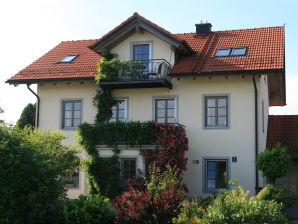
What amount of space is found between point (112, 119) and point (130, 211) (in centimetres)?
915

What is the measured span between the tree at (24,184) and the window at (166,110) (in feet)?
25.3

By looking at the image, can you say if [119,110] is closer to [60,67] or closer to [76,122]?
[76,122]

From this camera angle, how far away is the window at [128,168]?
839 inches

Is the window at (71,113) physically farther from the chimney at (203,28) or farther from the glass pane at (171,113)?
the chimney at (203,28)

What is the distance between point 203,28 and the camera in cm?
2541

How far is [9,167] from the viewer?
1391cm

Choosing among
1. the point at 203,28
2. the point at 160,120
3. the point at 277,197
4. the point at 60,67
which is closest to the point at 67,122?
the point at 60,67

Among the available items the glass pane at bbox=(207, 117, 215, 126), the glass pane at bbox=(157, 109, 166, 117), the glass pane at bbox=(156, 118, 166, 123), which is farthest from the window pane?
the glass pane at bbox=(207, 117, 215, 126)

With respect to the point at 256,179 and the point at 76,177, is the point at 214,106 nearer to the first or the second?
the point at 256,179

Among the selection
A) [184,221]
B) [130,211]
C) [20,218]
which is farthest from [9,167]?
[184,221]

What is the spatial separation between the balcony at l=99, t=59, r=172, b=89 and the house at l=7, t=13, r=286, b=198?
0.04 meters

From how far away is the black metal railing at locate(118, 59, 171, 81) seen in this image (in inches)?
853

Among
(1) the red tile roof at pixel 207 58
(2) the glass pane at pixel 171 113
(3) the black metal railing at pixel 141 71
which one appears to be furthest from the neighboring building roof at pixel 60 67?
(2) the glass pane at pixel 171 113

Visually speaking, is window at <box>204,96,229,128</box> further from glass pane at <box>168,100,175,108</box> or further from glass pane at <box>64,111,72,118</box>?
glass pane at <box>64,111,72,118</box>
